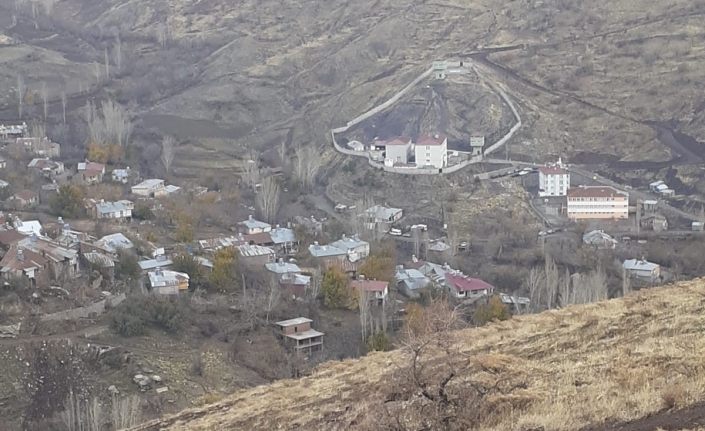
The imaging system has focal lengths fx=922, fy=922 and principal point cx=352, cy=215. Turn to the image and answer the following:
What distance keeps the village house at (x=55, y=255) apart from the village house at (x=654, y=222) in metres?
17.4

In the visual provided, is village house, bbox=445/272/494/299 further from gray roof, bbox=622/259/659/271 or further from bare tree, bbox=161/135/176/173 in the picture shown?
bare tree, bbox=161/135/176/173

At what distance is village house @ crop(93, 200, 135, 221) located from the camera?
28.2 m

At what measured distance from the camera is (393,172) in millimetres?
33656

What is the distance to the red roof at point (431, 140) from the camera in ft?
109

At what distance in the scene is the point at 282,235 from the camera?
2791cm

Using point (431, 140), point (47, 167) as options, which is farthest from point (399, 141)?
point (47, 167)

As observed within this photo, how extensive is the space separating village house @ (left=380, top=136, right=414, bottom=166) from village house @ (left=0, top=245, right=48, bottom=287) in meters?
15.6

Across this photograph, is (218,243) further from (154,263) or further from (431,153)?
(431,153)

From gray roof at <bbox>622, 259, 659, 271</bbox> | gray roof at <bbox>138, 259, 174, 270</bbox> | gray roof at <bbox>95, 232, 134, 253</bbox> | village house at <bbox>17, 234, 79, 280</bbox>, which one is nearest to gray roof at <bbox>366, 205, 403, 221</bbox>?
gray roof at <bbox>622, 259, 659, 271</bbox>

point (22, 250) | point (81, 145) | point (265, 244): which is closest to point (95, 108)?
point (81, 145)

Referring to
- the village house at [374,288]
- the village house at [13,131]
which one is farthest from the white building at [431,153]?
the village house at [13,131]

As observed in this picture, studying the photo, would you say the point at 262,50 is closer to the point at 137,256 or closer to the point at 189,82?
the point at 189,82

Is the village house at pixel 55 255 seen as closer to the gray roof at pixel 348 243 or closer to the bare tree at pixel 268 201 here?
the gray roof at pixel 348 243

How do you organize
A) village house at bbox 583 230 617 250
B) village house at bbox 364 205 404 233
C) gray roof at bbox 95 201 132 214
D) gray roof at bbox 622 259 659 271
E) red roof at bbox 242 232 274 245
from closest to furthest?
gray roof at bbox 622 259 659 271
red roof at bbox 242 232 274 245
village house at bbox 583 230 617 250
gray roof at bbox 95 201 132 214
village house at bbox 364 205 404 233
